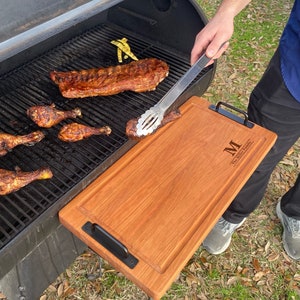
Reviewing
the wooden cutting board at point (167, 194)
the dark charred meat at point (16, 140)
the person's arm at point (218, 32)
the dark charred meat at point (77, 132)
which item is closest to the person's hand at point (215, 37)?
the person's arm at point (218, 32)

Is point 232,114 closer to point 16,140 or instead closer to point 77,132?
point 77,132

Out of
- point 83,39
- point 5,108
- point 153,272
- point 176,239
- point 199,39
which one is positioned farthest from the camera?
point 83,39

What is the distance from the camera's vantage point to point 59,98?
2.71 m

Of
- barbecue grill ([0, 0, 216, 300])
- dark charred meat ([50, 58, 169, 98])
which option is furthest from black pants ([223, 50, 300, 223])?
dark charred meat ([50, 58, 169, 98])

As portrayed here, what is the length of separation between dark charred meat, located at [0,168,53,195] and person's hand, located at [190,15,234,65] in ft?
4.04

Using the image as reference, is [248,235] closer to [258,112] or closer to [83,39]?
[258,112]

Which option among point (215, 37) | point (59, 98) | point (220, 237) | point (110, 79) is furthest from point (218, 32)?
point (220, 237)

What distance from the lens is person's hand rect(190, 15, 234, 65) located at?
→ 2.08m

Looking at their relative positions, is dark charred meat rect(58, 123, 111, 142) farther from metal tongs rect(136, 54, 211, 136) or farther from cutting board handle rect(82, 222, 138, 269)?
cutting board handle rect(82, 222, 138, 269)

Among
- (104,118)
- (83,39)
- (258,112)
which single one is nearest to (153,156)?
(104,118)

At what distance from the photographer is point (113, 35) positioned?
3.38 m

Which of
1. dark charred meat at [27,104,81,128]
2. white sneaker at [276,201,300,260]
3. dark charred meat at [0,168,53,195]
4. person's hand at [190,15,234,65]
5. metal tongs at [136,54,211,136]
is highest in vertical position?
person's hand at [190,15,234,65]

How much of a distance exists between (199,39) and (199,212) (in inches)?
43.4

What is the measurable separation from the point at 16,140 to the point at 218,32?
4.83 ft
